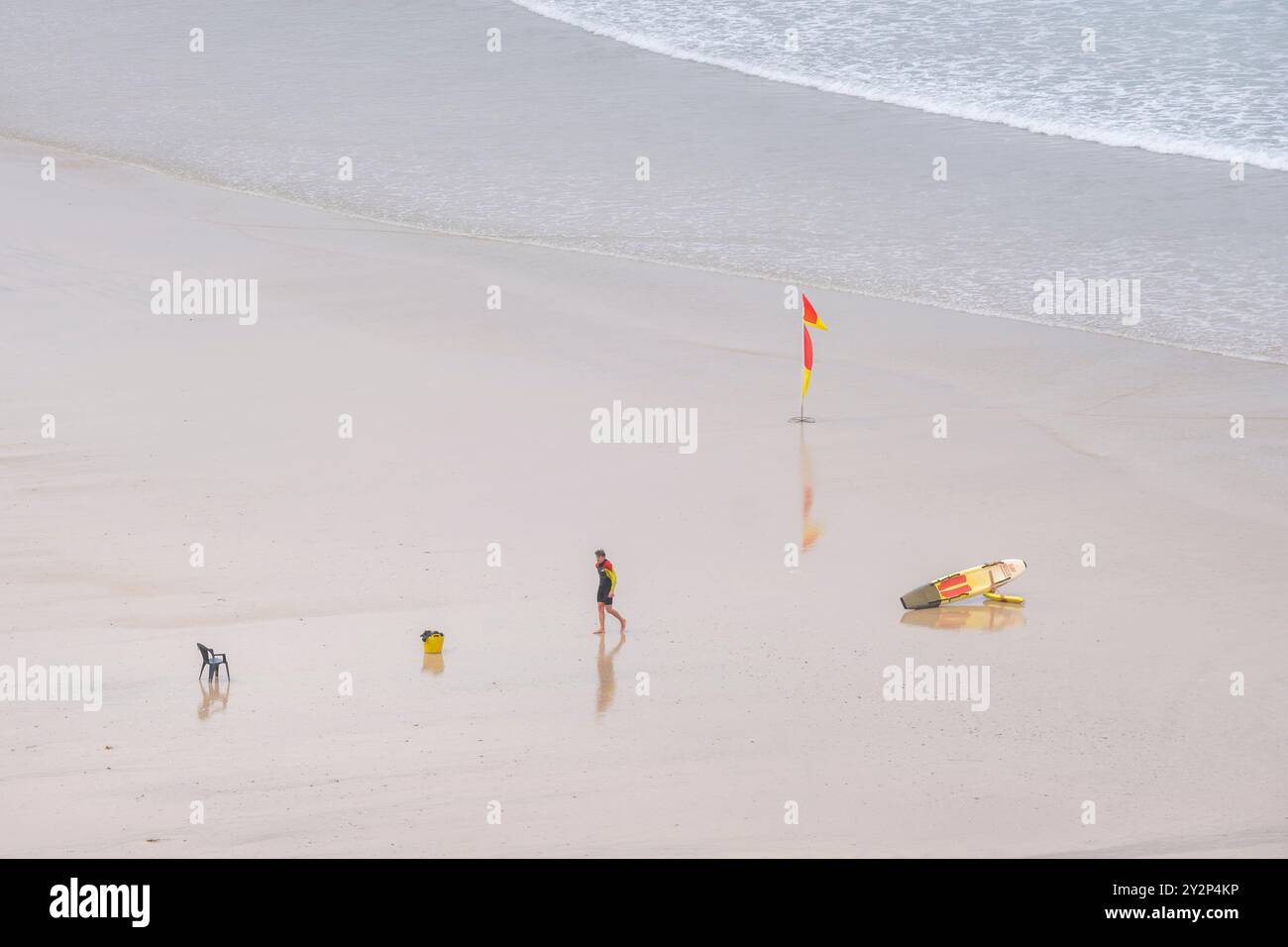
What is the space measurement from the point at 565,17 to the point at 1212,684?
86.5ft

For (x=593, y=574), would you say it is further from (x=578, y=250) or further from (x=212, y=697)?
(x=578, y=250)

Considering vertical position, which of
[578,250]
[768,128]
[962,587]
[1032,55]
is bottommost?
[962,587]

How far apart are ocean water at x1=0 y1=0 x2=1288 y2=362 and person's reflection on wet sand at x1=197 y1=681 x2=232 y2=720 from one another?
386 inches

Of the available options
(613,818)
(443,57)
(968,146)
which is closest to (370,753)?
(613,818)

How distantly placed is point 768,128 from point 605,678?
17106 mm

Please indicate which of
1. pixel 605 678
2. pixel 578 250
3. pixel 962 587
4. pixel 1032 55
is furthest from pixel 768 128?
pixel 605 678

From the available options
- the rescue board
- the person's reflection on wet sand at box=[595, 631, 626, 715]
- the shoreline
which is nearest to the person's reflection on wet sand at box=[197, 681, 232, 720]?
the person's reflection on wet sand at box=[595, 631, 626, 715]

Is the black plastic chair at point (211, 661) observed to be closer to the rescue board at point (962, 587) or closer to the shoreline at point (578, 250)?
the rescue board at point (962, 587)

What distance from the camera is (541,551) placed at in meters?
14.1

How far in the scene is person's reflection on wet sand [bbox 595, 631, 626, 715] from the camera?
1173cm

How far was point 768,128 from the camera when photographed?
89.5ft

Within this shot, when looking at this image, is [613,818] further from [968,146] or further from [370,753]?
[968,146]

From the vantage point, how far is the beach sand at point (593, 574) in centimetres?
1053

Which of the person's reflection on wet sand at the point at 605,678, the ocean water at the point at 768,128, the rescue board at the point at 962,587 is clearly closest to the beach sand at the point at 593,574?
the person's reflection on wet sand at the point at 605,678
